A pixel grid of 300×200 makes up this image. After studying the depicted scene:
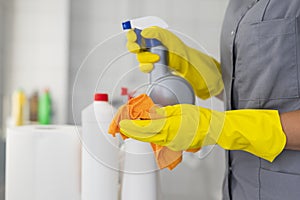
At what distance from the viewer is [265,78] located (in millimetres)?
824

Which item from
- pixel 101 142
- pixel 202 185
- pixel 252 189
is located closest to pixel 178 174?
pixel 202 185

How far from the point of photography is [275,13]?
82 centimetres

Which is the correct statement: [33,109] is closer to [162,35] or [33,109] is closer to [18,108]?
[18,108]

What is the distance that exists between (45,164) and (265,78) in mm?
541

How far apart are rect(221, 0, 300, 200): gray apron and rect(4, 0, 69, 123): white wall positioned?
1055mm

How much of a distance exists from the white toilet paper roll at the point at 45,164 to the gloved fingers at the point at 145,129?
234mm

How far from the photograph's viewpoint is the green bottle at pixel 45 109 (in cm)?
171

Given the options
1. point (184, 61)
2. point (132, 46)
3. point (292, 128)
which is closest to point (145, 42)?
point (132, 46)

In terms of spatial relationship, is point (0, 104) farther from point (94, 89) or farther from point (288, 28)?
point (288, 28)

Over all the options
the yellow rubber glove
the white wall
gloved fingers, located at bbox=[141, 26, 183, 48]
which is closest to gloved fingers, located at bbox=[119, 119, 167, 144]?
the yellow rubber glove

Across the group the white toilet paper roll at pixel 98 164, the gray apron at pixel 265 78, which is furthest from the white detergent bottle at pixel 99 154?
the gray apron at pixel 265 78

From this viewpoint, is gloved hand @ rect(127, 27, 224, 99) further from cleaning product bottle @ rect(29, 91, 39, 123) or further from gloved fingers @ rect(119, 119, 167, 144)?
cleaning product bottle @ rect(29, 91, 39, 123)

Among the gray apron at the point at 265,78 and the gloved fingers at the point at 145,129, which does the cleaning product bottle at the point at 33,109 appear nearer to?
the gray apron at the point at 265,78

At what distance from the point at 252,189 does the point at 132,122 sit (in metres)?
0.40
